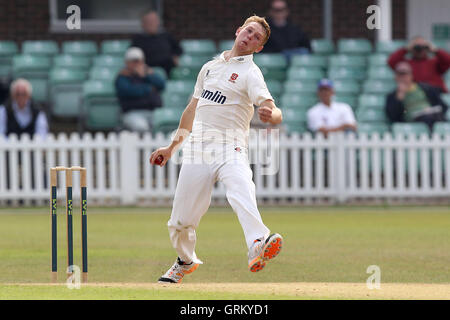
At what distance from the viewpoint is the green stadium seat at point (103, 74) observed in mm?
19484

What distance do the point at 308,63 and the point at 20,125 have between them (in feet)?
17.9

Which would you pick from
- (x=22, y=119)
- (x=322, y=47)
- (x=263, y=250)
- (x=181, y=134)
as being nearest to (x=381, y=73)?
(x=322, y=47)

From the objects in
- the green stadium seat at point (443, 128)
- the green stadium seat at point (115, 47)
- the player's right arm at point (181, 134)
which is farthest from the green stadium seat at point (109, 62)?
the player's right arm at point (181, 134)

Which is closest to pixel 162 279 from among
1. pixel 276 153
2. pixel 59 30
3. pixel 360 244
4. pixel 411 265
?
pixel 411 265

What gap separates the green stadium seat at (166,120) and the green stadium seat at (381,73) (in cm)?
388

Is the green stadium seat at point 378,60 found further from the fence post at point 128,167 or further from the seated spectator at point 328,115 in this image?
the fence post at point 128,167

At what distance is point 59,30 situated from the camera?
74.3 ft

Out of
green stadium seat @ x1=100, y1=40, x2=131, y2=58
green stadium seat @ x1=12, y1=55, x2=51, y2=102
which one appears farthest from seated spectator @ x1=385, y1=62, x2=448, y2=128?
green stadium seat @ x1=12, y1=55, x2=51, y2=102

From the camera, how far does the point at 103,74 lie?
19.5m

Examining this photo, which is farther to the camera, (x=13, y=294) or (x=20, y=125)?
(x=20, y=125)

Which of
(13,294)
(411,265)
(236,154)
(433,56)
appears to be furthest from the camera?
(433,56)

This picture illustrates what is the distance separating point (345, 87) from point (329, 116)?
1623mm

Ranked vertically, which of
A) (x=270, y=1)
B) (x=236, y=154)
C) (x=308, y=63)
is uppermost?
(x=270, y=1)

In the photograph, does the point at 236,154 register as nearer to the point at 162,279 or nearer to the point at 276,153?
the point at 162,279
